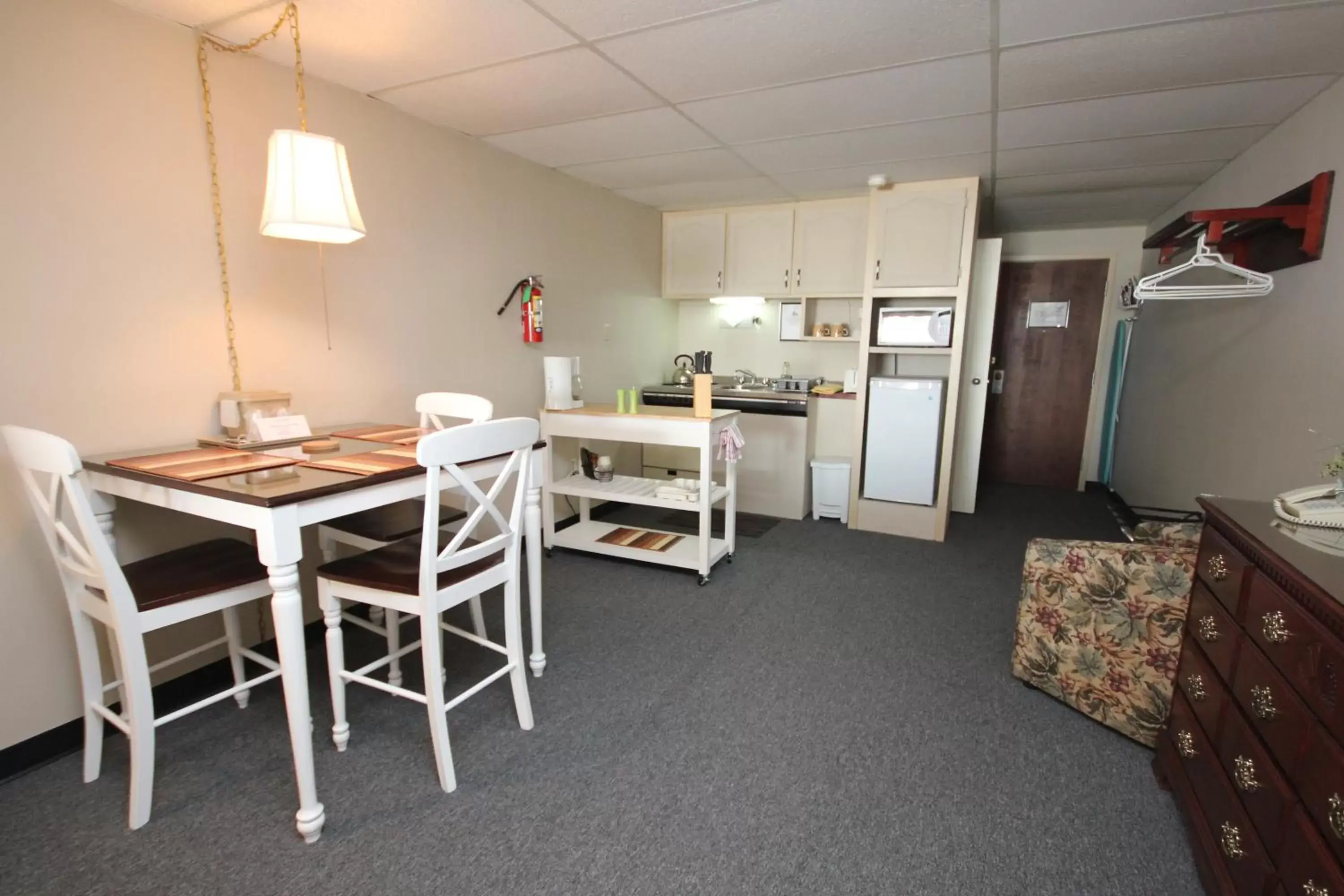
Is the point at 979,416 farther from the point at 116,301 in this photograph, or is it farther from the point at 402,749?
the point at 116,301

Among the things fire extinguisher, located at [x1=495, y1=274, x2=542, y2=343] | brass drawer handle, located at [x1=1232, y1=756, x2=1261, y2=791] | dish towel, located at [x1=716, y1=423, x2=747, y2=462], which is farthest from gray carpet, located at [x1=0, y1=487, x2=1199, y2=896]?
fire extinguisher, located at [x1=495, y1=274, x2=542, y2=343]

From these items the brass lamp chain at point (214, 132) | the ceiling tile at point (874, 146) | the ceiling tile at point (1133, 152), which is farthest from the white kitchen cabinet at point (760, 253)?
the brass lamp chain at point (214, 132)

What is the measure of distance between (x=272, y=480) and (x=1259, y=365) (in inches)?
141

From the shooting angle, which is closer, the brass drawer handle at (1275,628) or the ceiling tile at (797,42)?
the brass drawer handle at (1275,628)

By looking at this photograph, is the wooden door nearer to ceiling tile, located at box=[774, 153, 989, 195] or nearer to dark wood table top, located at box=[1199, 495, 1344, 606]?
ceiling tile, located at box=[774, 153, 989, 195]

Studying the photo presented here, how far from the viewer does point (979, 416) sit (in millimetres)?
4047

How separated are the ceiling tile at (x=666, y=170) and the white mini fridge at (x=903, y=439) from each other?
1.56 meters

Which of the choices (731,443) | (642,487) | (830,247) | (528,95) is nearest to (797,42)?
(528,95)

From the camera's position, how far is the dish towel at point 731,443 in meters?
3.04

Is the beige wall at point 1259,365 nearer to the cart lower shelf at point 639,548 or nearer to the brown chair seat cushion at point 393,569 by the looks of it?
the cart lower shelf at point 639,548

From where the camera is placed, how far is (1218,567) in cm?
143

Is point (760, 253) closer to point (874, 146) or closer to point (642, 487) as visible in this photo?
point (874, 146)

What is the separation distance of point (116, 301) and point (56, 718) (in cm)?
123

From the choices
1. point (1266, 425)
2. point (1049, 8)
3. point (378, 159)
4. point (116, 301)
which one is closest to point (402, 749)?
point (116, 301)
